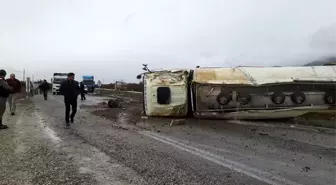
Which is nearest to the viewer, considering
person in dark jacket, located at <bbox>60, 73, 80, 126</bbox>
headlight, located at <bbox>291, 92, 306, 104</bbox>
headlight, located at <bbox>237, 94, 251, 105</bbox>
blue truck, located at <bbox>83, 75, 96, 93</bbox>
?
person in dark jacket, located at <bbox>60, 73, 80, 126</bbox>

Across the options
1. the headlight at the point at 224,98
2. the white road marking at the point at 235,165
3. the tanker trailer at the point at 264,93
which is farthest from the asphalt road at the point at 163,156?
the headlight at the point at 224,98

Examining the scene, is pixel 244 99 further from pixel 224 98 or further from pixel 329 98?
pixel 329 98

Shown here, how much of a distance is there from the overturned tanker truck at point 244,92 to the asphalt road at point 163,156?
262 centimetres

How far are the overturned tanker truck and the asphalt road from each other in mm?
2621

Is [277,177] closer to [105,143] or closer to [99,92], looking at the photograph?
[105,143]

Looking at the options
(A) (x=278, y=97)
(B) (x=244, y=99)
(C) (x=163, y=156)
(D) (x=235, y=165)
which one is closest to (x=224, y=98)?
(B) (x=244, y=99)

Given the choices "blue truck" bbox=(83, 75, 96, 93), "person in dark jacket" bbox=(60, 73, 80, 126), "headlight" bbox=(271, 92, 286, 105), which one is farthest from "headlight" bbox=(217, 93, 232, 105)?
"blue truck" bbox=(83, 75, 96, 93)

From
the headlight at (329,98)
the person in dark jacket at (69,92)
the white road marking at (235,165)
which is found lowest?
the white road marking at (235,165)

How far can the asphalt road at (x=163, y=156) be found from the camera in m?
4.94

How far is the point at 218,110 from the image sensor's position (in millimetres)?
13078

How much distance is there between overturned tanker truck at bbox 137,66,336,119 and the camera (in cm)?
1267

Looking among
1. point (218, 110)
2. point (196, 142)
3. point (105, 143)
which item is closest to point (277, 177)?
point (196, 142)

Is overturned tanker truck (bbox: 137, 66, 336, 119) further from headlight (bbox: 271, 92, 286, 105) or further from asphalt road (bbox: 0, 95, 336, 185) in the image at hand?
asphalt road (bbox: 0, 95, 336, 185)

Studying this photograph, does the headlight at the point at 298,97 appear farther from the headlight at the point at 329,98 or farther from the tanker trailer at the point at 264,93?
the headlight at the point at 329,98
